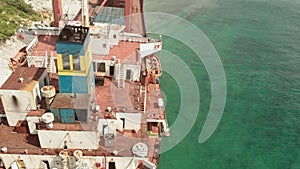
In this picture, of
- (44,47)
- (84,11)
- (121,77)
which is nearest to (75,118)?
(121,77)

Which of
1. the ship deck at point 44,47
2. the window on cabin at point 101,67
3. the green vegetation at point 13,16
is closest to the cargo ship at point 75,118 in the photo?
the window on cabin at point 101,67

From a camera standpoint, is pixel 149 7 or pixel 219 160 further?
pixel 149 7

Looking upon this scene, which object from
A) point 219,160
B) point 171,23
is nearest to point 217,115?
point 219,160

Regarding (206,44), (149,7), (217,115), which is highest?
(149,7)

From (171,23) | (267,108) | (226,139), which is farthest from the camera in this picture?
(171,23)

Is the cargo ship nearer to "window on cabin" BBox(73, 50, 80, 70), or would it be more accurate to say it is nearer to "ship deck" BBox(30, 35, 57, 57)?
"window on cabin" BBox(73, 50, 80, 70)

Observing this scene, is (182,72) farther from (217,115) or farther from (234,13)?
(234,13)

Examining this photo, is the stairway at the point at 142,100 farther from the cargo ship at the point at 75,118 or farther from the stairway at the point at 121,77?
the stairway at the point at 121,77
